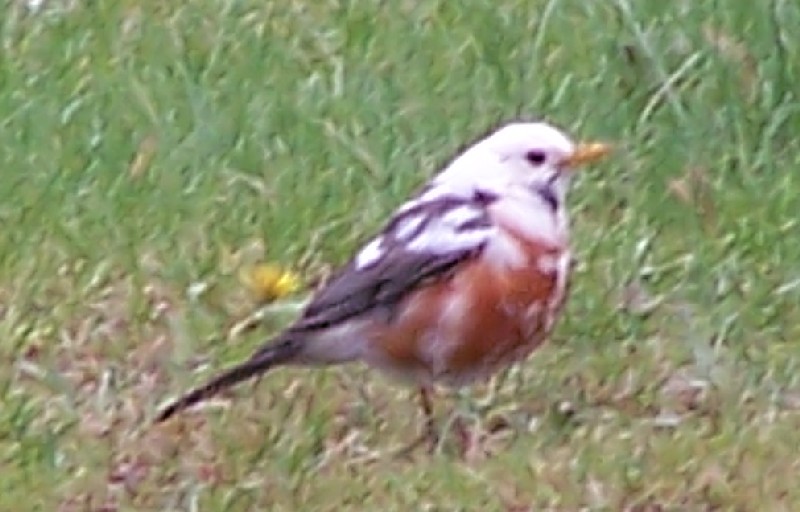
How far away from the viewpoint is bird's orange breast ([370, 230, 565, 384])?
5.07 meters

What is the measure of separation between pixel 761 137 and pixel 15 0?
1940 millimetres

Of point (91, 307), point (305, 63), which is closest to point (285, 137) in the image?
point (305, 63)

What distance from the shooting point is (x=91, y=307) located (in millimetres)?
5645

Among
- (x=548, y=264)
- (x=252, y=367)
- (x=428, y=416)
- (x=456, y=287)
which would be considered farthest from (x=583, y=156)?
(x=252, y=367)

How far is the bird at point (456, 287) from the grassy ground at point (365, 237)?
137 millimetres

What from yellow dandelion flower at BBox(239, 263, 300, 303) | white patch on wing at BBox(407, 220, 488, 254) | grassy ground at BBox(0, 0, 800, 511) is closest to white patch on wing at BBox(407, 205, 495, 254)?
white patch on wing at BBox(407, 220, 488, 254)

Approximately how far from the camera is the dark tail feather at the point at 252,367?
5.10 m

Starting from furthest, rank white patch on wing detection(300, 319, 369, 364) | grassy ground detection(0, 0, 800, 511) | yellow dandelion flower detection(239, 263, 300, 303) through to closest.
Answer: yellow dandelion flower detection(239, 263, 300, 303) < white patch on wing detection(300, 319, 369, 364) < grassy ground detection(0, 0, 800, 511)

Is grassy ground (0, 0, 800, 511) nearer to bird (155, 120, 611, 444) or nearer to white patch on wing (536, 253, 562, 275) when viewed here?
bird (155, 120, 611, 444)

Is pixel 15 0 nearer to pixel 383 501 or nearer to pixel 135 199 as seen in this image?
pixel 135 199

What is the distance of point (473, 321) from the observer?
5082 mm

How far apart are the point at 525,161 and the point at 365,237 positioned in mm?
737

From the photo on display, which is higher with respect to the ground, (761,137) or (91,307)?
(91,307)

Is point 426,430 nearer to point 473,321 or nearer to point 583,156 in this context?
point 473,321
